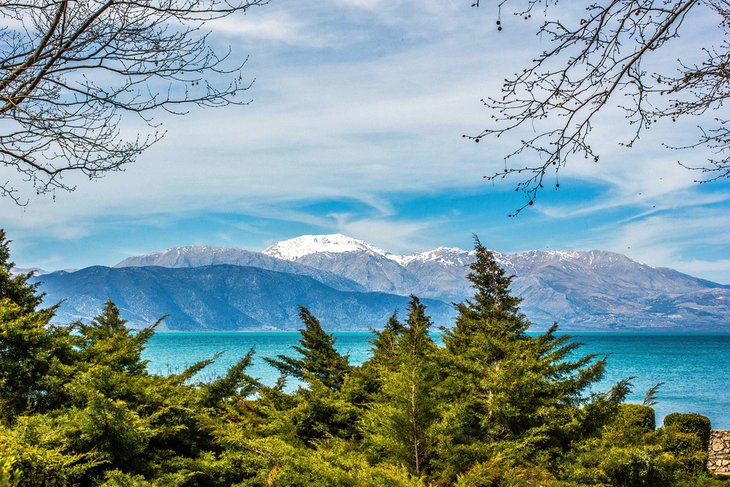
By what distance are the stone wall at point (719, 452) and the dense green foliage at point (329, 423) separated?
1090 cm

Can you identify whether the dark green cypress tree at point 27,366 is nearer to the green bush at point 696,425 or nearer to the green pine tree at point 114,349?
the green pine tree at point 114,349

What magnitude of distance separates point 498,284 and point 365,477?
7.20m

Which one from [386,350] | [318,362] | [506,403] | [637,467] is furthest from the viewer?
[386,350]

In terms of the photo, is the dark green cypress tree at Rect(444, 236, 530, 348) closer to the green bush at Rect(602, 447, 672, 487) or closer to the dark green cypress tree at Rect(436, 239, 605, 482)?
the dark green cypress tree at Rect(436, 239, 605, 482)

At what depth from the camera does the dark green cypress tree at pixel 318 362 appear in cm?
1023

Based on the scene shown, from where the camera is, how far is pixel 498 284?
1181 cm

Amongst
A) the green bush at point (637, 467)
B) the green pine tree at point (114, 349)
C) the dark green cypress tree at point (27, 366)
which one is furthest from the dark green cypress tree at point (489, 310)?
the dark green cypress tree at point (27, 366)

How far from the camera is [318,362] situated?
10.4 metres

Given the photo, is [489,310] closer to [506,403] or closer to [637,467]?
[506,403]

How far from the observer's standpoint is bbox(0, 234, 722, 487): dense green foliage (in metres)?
5.56

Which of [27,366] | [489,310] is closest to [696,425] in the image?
[489,310]

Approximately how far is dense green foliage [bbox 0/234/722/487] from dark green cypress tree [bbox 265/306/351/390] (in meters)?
0.91

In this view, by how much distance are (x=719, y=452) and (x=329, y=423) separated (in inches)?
552

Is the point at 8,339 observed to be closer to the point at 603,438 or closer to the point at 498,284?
the point at 603,438
